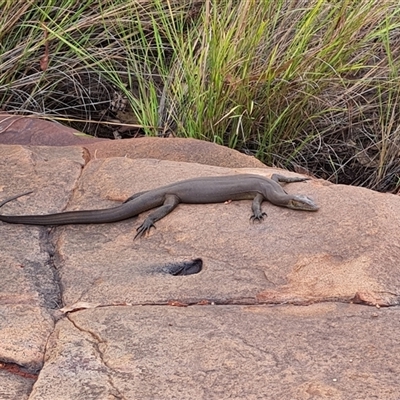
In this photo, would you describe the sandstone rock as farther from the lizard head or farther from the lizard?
the lizard

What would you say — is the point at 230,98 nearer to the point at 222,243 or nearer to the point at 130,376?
the point at 222,243

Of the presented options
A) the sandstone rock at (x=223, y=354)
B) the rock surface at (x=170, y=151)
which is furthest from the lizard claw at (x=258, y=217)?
the rock surface at (x=170, y=151)

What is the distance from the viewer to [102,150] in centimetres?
559

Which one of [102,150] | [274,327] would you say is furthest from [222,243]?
[102,150]

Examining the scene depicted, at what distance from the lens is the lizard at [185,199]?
436 cm

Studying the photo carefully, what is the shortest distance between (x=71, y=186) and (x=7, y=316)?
5.75ft

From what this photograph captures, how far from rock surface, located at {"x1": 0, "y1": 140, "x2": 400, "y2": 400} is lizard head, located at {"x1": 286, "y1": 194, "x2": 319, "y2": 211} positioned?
7 cm

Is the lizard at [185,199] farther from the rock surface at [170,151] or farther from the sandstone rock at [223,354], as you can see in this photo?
the sandstone rock at [223,354]

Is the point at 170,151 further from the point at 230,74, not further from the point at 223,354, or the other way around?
the point at 223,354

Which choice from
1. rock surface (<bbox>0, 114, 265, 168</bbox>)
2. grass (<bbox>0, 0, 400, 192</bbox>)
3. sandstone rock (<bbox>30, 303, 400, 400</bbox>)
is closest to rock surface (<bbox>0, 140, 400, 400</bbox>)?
sandstone rock (<bbox>30, 303, 400, 400</bbox>)

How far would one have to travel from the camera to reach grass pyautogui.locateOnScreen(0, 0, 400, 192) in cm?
612

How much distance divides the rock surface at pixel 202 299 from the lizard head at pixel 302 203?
7 centimetres

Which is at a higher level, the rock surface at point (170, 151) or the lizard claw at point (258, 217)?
the lizard claw at point (258, 217)

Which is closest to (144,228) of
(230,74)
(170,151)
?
(170,151)
